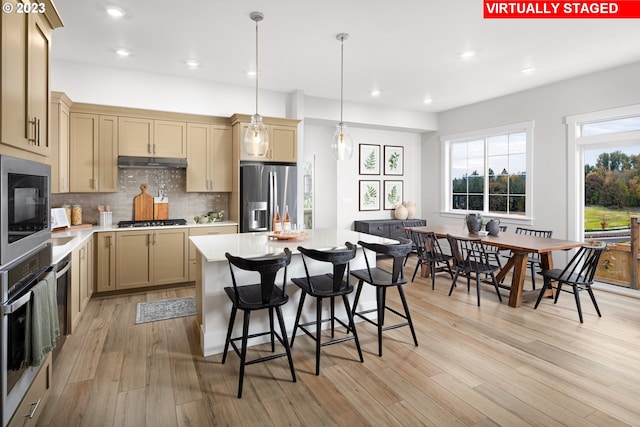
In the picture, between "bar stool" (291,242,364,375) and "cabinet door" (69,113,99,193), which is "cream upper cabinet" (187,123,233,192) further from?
"bar stool" (291,242,364,375)

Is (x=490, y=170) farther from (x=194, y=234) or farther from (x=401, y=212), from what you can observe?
(x=194, y=234)

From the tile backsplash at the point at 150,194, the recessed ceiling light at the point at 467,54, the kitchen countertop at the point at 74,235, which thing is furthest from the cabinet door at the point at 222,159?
the recessed ceiling light at the point at 467,54

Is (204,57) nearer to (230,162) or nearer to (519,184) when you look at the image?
(230,162)

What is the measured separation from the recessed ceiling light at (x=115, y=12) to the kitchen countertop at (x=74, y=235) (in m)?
2.05

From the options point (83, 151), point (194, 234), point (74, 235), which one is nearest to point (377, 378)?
point (194, 234)

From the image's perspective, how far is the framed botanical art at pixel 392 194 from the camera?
24.9 ft

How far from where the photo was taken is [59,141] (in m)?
4.07

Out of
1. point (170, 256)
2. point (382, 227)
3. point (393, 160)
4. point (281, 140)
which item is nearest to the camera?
point (170, 256)

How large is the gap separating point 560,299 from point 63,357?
207 inches

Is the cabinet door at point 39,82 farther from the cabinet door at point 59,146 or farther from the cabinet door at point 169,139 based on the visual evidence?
the cabinet door at point 169,139

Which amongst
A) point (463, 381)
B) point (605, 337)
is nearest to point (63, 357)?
point (463, 381)

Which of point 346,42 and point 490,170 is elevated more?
point 346,42

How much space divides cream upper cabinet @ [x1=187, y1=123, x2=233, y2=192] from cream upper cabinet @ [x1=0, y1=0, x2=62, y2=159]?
2.80 metres

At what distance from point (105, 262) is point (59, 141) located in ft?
4.87
